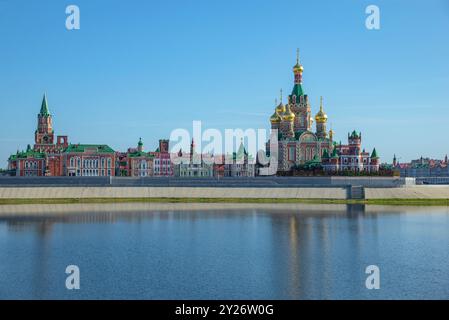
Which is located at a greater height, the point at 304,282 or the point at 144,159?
the point at 144,159

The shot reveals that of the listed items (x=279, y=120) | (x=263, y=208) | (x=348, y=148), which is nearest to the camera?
(x=263, y=208)

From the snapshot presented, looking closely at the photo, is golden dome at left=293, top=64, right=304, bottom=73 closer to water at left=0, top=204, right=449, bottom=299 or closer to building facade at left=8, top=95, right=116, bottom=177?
building facade at left=8, top=95, right=116, bottom=177

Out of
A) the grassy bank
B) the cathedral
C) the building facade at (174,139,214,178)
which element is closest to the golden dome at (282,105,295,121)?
the cathedral

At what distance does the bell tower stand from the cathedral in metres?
34.1

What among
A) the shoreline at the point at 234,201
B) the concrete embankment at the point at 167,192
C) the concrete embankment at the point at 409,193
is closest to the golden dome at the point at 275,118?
the concrete embankment at the point at 167,192

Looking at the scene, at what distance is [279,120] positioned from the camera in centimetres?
8175

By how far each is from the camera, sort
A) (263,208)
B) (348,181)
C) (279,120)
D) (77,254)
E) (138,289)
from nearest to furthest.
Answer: (138,289), (77,254), (263,208), (348,181), (279,120)

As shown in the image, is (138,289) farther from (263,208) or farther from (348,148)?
(348,148)

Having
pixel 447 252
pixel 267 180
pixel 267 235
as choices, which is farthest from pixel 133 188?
pixel 447 252

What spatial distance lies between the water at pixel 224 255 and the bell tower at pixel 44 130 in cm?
4261

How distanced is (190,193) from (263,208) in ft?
43.2

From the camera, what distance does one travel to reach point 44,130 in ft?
301

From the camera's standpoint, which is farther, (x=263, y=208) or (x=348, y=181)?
(x=348, y=181)

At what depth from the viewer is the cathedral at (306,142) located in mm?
74688
